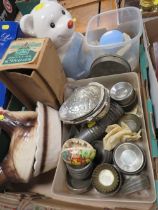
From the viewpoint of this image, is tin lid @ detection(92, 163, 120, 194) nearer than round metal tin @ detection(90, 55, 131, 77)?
Yes

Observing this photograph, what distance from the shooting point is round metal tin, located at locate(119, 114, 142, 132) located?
0.70 m

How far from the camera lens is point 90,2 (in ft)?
3.78

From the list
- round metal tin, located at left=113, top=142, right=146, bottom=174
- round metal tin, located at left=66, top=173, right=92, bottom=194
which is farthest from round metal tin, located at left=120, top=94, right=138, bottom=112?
round metal tin, located at left=66, top=173, right=92, bottom=194

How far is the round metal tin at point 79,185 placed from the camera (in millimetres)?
663

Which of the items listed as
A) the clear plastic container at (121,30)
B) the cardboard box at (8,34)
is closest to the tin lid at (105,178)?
the clear plastic container at (121,30)

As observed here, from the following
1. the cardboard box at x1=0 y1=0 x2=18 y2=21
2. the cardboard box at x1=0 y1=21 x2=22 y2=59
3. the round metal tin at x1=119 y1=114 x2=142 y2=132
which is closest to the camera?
the round metal tin at x1=119 y1=114 x2=142 y2=132

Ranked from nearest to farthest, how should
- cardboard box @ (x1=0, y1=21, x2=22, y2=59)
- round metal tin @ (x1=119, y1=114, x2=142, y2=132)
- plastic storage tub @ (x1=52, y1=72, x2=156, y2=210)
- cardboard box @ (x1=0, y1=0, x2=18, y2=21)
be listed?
1. plastic storage tub @ (x1=52, y1=72, x2=156, y2=210)
2. round metal tin @ (x1=119, y1=114, x2=142, y2=132)
3. cardboard box @ (x1=0, y1=21, x2=22, y2=59)
4. cardboard box @ (x1=0, y1=0, x2=18, y2=21)

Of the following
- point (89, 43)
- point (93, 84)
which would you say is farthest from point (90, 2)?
point (93, 84)

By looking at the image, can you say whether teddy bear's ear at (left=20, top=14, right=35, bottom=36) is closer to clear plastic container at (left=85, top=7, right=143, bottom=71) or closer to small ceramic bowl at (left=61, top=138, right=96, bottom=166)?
clear plastic container at (left=85, top=7, right=143, bottom=71)

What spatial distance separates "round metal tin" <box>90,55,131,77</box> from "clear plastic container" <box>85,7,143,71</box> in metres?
0.03

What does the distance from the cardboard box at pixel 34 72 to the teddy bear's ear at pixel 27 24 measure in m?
0.06

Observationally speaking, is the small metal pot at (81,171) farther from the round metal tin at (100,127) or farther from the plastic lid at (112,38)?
the plastic lid at (112,38)

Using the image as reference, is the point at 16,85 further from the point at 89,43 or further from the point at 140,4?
the point at 140,4

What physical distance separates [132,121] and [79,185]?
0.22 meters
